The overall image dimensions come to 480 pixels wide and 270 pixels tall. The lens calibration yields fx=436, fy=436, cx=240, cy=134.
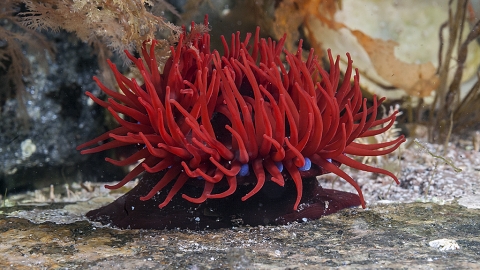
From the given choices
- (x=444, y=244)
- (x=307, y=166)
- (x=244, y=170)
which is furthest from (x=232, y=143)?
(x=444, y=244)

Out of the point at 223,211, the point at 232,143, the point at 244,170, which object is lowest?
the point at 223,211

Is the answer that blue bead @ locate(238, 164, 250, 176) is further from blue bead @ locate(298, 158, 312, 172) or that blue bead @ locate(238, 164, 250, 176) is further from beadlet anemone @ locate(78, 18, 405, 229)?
blue bead @ locate(298, 158, 312, 172)

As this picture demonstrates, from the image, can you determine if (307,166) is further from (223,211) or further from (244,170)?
(223,211)

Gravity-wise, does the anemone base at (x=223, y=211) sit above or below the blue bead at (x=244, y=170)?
below

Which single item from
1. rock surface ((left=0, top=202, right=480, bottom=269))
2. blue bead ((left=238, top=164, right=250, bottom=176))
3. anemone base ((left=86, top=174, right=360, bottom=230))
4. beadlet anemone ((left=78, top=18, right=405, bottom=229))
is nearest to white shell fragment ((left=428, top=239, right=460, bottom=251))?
rock surface ((left=0, top=202, right=480, bottom=269))

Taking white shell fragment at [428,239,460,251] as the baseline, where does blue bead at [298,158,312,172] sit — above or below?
above

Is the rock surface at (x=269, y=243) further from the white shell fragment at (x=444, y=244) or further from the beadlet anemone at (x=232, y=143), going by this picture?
the beadlet anemone at (x=232, y=143)

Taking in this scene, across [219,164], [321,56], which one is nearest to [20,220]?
[219,164]

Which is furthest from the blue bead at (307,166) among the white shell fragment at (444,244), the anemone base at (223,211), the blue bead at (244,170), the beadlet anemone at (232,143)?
the white shell fragment at (444,244)
